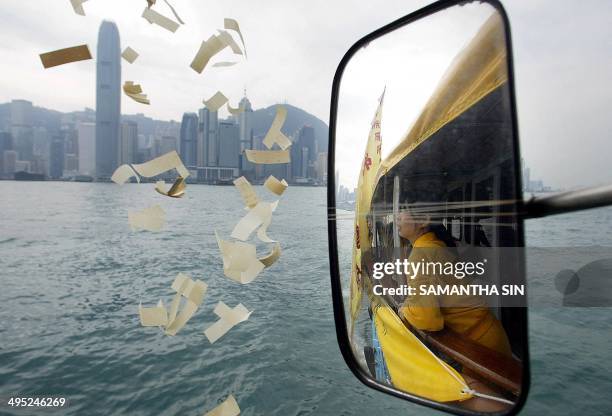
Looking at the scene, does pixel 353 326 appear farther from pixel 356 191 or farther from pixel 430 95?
pixel 430 95

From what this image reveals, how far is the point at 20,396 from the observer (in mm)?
3715

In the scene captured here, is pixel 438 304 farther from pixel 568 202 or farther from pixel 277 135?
pixel 277 135

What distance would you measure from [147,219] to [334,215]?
27.5 inches

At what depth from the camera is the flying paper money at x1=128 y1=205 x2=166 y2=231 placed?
1.17 m

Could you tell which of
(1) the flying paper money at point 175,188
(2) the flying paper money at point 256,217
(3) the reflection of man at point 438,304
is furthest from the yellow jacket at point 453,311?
(1) the flying paper money at point 175,188

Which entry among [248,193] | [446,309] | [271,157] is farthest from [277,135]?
[446,309]

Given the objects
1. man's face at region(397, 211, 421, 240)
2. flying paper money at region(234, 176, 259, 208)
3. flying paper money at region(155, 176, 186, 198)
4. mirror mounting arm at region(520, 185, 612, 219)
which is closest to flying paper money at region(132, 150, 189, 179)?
flying paper money at region(155, 176, 186, 198)

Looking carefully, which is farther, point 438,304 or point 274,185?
point 274,185

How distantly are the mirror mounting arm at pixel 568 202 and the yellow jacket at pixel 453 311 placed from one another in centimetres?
18

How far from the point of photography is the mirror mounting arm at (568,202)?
0.32 meters

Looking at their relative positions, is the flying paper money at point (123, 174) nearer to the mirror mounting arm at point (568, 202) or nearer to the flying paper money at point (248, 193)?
the flying paper money at point (248, 193)

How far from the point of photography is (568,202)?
343 mm

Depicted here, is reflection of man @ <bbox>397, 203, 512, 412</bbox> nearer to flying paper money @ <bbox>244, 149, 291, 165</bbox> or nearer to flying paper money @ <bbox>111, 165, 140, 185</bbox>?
flying paper money @ <bbox>244, 149, 291, 165</bbox>

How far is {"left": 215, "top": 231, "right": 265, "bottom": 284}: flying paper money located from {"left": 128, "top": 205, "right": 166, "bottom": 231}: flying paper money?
20 cm
